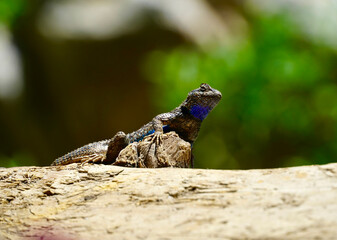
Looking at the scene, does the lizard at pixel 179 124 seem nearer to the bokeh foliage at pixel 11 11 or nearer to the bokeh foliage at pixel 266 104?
the bokeh foliage at pixel 266 104

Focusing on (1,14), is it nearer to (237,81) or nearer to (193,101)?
(237,81)

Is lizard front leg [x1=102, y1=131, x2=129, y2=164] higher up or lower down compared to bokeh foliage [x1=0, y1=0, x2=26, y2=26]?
lower down

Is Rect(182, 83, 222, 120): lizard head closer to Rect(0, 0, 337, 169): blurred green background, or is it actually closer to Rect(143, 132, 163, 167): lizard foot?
Rect(143, 132, 163, 167): lizard foot

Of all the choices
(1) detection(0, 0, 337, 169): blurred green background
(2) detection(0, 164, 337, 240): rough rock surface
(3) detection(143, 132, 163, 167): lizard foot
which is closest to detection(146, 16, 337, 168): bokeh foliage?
(1) detection(0, 0, 337, 169): blurred green background

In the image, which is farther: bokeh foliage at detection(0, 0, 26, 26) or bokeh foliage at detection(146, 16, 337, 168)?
bokeh foliage at detection(0, 0, 26, 26)

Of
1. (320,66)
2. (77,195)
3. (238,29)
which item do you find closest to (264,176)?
(77,195)

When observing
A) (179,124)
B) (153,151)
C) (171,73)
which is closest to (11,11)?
(171,73)
